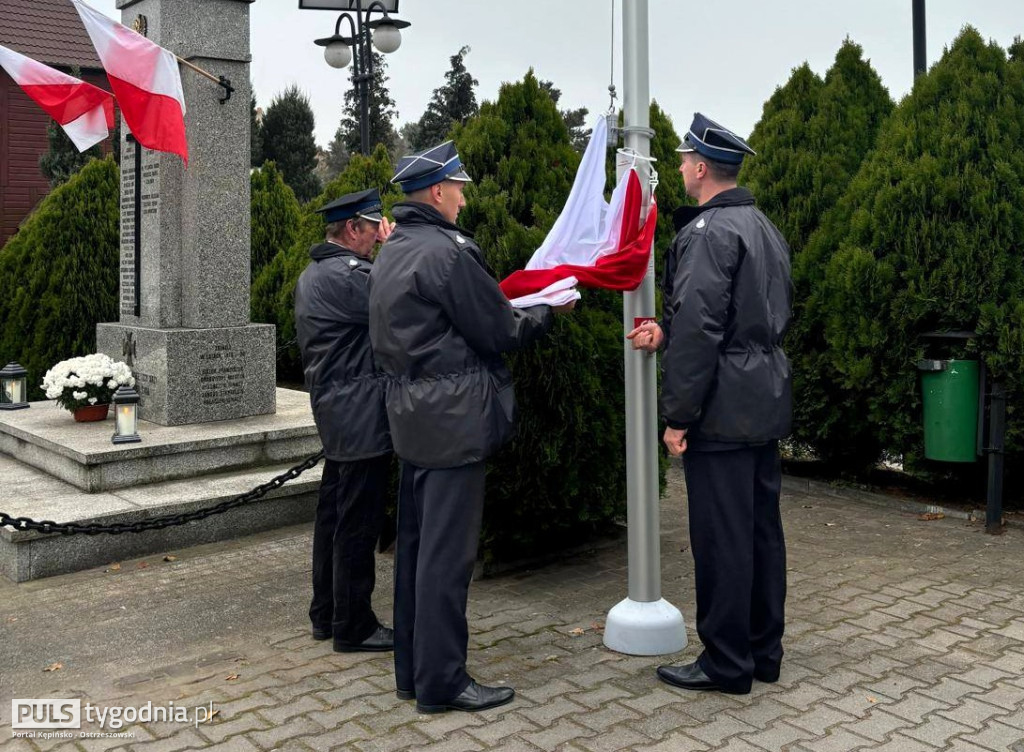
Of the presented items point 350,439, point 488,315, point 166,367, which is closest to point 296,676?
point 350,439

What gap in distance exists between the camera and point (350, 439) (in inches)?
182

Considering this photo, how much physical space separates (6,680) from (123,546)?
5.92 feet

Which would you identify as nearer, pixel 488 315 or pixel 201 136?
pixel 488 315

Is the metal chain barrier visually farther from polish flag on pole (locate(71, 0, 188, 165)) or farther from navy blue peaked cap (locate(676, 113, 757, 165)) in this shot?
polish flag on pole (locate(71, 0, 188, 165))

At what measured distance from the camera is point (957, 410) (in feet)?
22.4

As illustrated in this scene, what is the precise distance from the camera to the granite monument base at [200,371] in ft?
25.7

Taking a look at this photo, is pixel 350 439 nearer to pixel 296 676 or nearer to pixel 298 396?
pixel 296 676

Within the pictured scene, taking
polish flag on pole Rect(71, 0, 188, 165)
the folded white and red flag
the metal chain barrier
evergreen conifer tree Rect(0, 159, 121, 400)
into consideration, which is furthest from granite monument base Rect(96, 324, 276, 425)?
the folded white and red flag

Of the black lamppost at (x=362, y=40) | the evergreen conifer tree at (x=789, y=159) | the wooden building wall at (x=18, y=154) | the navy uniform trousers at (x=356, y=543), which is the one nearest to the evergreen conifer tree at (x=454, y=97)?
the wooden building wall at (x=18, y=154)

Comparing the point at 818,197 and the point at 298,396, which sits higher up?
the point at 818,197

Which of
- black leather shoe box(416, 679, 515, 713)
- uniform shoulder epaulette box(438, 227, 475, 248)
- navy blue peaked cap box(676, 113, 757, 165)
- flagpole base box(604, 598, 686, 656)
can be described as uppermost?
navy blue peaked cap box(676, 113, 757, 165)

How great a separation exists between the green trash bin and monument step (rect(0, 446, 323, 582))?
4140mm

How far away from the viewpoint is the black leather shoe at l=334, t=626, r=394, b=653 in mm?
4688

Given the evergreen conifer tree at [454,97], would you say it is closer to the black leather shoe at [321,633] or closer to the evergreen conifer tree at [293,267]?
the evergreen conifer tree at [293,267]
